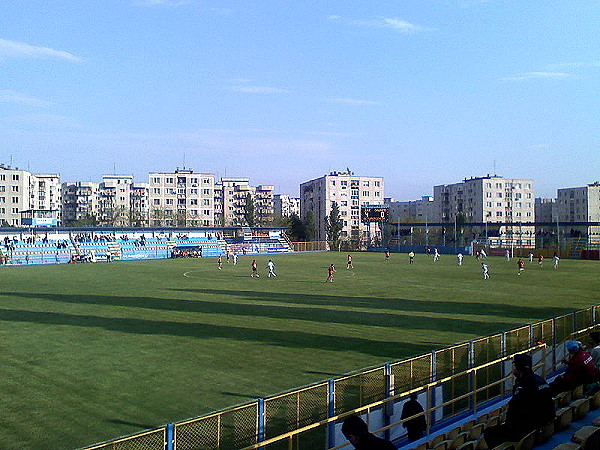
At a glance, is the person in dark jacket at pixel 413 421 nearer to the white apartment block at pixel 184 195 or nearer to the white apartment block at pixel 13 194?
the white apartment block at pixel 13 194

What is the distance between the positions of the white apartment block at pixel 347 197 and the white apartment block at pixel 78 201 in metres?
61.2

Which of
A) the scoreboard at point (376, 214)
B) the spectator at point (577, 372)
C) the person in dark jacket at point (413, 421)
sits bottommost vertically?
the person in dark jacket at point (413, 421)

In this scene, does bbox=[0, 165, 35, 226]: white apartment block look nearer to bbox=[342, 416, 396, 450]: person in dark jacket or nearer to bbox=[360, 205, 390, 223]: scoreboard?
bbox=[360, 205, 390, 223]: scoreboard

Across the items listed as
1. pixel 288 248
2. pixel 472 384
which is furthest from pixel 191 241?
pixel 472 384

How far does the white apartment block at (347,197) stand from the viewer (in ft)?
463

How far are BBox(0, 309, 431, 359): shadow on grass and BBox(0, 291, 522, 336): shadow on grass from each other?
327 cm

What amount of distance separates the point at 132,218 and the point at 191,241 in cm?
4949

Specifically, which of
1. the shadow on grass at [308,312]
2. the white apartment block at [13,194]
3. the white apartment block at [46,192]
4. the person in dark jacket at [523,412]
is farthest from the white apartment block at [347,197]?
the person in dark jacket at [523,412]

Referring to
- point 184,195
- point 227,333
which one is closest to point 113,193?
point 184,195

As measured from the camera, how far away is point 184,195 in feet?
475

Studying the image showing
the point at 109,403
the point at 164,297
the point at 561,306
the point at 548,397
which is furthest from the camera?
the point at 164,297

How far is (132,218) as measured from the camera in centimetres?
13738

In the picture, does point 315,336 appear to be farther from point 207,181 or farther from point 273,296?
point 207,181

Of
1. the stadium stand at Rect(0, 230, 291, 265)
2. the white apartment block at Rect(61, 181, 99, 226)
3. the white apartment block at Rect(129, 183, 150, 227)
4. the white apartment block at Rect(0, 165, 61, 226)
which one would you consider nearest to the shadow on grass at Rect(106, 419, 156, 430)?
the stadium stand at Rect(0, 230, 291, 265)
